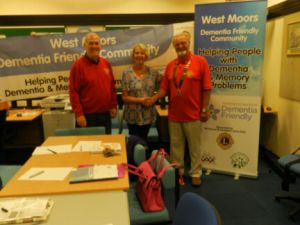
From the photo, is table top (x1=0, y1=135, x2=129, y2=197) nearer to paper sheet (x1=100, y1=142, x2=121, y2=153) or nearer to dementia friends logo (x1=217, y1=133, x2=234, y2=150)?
paper sheet (x1=100, y1=142, x2=121, y2=153)

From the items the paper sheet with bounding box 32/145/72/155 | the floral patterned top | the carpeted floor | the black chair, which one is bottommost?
the carpeted floor

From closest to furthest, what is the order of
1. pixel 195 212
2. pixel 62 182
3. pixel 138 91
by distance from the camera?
pixel 195 212
pixel 62 182
pixel 138 91

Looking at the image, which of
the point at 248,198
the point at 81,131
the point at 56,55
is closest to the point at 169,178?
the point at 81,131

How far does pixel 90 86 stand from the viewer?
120 inches

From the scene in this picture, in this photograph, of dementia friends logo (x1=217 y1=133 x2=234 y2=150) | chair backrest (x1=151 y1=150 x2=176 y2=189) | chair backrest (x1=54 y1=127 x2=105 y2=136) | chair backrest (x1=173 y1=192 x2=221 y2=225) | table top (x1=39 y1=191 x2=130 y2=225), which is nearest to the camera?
chair backrest (x1=173 y1=192 x2=221 y2=225)

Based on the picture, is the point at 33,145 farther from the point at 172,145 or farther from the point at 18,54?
the point at 172,145

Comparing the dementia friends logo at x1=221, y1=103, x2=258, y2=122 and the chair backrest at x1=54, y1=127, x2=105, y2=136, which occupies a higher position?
the dementia friends logo at x1=221, y1=103, x2=258, y2=122

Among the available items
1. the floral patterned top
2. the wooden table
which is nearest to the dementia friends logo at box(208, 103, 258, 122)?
the floral patterned top

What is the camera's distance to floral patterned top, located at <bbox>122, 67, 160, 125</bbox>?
313 centimetres

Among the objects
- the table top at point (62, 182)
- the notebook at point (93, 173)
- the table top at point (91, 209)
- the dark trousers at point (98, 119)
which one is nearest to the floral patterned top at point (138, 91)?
the dark trousers at point (98, 119)

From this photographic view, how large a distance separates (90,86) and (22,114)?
191 cm

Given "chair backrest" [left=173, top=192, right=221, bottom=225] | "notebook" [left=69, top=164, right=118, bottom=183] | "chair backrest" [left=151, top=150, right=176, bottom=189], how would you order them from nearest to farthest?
"chair backrest" [left=173, top=192, right=221, bottom=225] < "notebook" [left=69, top=164, right=118, bottom=183] < "chair backrest" [left=151, top=150, right=176, bottom=189]

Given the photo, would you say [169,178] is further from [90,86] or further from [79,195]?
[90,86]

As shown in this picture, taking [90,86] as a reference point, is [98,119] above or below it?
below
